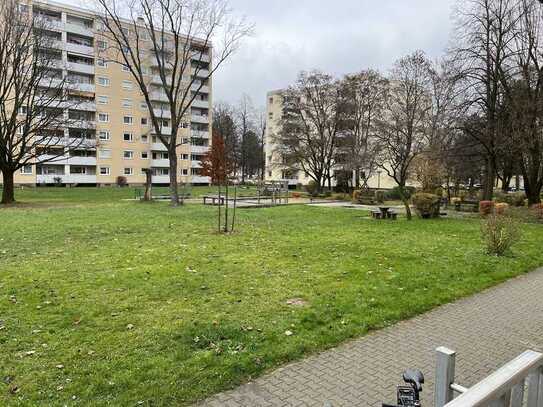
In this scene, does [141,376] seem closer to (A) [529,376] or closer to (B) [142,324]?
(B) [142,324]

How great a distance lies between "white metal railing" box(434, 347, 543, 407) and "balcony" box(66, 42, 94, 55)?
60.5 metres

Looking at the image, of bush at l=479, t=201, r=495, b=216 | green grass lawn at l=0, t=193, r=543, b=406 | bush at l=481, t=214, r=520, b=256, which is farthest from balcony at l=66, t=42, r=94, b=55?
bush at l=481, t=214, r=520, b=256

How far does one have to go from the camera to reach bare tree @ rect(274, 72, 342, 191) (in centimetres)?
4081

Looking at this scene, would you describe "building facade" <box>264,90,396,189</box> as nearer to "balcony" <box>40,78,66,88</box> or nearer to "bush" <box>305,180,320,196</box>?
"bush" <box>305,180,320,196</box>

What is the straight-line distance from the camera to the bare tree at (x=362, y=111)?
124 feet

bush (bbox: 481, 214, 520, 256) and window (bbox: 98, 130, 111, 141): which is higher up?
window (bbox: 98, 130, 111, 141)

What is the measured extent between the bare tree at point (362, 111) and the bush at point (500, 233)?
26661 millimetres

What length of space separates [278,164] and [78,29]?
3369cm

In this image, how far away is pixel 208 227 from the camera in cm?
1479

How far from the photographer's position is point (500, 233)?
1038cm

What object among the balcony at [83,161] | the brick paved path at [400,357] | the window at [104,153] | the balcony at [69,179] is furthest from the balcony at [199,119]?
the brick paved path at [400,357]

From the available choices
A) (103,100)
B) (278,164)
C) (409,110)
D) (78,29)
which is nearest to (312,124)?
(278,164)

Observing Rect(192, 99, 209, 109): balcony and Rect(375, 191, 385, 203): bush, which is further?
Rect(192, 99, 209, 109): balcony

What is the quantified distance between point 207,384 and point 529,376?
2.61 m
